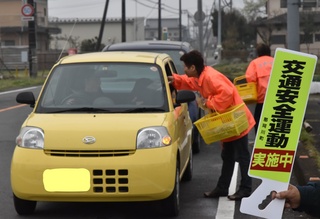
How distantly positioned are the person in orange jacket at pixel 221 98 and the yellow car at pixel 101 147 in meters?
0.24

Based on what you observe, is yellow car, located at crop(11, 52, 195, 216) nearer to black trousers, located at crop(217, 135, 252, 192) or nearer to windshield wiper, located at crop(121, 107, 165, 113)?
windshield wiper, located at crop(121, 107, 165, 113)

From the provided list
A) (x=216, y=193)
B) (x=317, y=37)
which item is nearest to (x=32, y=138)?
(x=216, y=193)

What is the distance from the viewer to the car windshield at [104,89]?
772 cm

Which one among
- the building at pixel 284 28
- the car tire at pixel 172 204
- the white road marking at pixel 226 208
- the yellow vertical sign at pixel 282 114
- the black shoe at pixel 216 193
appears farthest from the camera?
the building at pixel 284 28

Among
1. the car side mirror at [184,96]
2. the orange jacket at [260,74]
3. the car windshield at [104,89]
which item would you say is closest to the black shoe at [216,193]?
the car side mirror at [184,96]

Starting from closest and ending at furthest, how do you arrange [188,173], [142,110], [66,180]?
[66,180]
[142,110]
[188,173]

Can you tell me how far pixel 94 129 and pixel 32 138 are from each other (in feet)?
2.00

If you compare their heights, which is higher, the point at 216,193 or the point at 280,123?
the point at 280,123

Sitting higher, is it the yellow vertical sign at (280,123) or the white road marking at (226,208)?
the yellow vertical sign at (280,123)

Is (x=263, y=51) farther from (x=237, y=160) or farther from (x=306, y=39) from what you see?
(x=306, y=39)

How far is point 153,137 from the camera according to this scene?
7.04m

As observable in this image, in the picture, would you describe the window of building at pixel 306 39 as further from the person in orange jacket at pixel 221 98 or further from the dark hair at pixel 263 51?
the person in orange jacket at pixel 221 98

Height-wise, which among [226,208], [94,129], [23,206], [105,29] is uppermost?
[105,29]

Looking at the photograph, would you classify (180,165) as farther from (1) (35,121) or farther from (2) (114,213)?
(1) (35,121)
